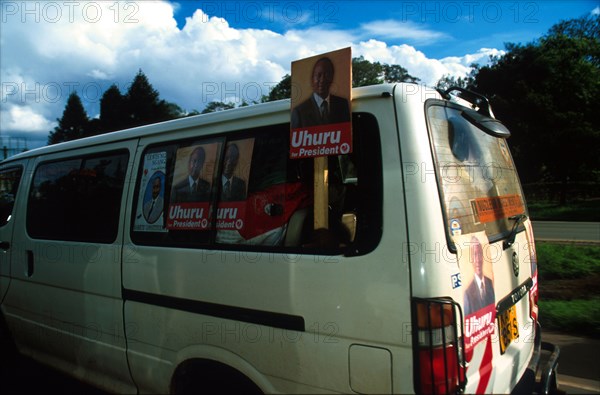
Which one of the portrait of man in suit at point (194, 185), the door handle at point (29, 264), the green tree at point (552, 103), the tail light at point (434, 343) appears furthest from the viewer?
the green tree at point (552, 103)

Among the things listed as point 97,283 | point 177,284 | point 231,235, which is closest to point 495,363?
point 231,235

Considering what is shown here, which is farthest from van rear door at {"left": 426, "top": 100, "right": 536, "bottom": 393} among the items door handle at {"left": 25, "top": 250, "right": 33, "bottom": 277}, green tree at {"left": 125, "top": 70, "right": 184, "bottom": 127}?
green tree at {"left": 125, "top": 70, "right": 184, "bottom": 127}

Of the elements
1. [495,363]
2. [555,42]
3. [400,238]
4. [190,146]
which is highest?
[555,42]

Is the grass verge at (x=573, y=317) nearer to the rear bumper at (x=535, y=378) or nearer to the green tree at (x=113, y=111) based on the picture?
the rear bumper at (x=535, y=378)

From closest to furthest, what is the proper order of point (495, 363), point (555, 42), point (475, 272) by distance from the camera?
point (475, 272)
point (495, 363)
point (555, 42)

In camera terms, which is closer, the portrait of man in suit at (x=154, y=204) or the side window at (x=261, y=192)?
the side window at (x=261, y=192)

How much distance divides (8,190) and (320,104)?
3.33 metres

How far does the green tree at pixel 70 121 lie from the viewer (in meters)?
68.8

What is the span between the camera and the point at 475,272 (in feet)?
6.20

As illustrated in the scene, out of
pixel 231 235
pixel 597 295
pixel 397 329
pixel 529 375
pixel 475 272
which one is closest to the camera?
pixel 397 329

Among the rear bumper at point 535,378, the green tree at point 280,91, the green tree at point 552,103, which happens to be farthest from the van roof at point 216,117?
the green tree at point 552,103

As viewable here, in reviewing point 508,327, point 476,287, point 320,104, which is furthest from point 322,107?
point 508,327

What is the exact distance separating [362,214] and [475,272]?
0.56 m

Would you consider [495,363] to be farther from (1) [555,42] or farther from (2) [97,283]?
(1) [555,42]
